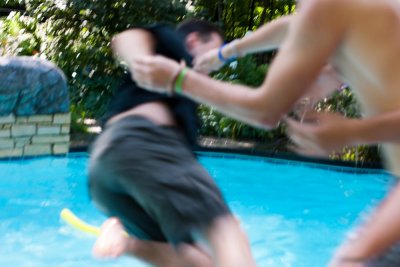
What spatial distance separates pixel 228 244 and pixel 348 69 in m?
0.67

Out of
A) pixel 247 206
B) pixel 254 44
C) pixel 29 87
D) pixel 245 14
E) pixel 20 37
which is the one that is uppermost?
pixel 245 14

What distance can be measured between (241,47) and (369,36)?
2.66ft

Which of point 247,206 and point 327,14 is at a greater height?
point 327,14

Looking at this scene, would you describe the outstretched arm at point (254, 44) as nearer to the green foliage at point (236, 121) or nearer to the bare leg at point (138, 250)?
the bare leg at point (138, 250)

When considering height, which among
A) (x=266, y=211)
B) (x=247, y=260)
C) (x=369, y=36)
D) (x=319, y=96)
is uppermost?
(x=369, y=36)

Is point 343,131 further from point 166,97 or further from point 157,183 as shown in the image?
point 166,97

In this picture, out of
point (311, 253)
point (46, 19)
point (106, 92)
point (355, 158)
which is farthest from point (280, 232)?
point (46, 19)

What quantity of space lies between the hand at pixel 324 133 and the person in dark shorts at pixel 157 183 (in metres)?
0.50

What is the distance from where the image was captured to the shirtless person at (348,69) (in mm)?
1150

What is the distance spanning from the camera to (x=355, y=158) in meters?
8.23

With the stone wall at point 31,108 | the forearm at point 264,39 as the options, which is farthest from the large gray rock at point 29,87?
the forearm at point 264,39

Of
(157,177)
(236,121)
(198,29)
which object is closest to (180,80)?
(157,177)

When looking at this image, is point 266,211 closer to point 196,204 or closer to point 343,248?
point 196,204

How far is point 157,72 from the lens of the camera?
148 cm
